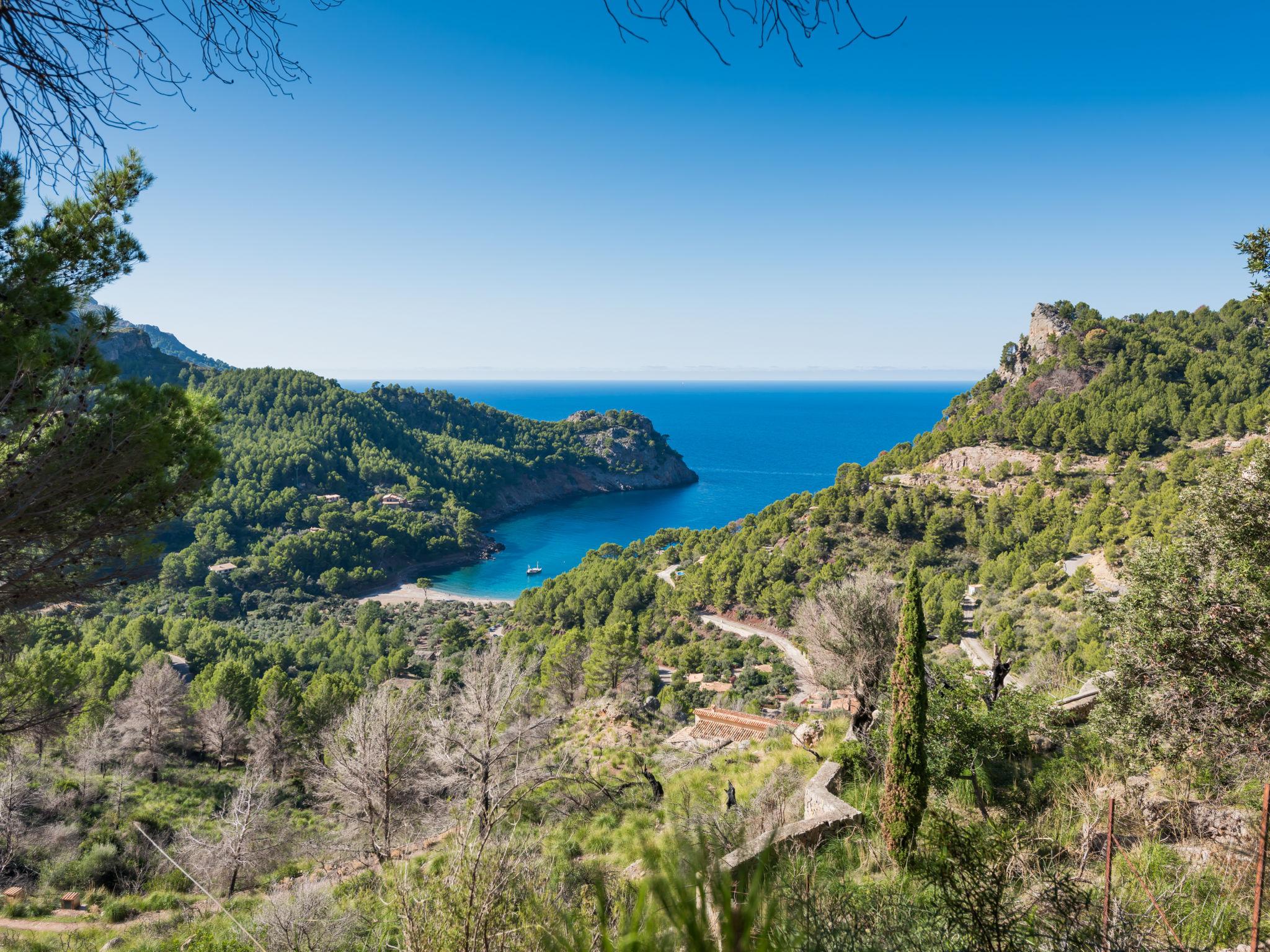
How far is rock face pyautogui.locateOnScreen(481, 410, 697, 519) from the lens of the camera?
88.0 metres

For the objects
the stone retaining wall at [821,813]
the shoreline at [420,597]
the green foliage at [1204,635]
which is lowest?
the shoreline at [420,597]

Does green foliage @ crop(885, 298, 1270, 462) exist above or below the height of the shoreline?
above

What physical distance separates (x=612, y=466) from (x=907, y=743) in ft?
297

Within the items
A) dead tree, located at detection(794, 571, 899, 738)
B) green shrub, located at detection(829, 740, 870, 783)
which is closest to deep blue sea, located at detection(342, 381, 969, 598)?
dead tree, located at detection(794, 571, 899, 738)

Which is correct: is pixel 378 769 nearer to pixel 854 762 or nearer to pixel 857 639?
pixel 854 762

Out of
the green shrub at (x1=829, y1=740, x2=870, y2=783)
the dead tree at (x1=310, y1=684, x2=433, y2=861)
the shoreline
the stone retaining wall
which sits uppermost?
the stone retaining wall

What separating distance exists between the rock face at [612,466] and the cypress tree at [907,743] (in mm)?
78538

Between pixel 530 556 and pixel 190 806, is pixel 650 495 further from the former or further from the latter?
pixel 190 806

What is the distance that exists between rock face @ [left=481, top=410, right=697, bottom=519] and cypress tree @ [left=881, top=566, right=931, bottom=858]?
78.5 m

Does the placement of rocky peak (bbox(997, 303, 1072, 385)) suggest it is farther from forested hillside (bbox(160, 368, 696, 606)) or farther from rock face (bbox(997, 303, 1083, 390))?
forested hillside (bbox(160, 368, 696, 606))

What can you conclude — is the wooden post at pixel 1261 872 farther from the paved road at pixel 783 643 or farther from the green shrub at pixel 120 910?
the paved road at pixel 783 643

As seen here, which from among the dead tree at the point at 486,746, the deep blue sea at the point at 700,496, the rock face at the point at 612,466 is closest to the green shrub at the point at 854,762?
the dead tree at the point at 486,746

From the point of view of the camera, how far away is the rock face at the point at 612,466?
88.0 metres

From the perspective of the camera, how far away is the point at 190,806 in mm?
12828
